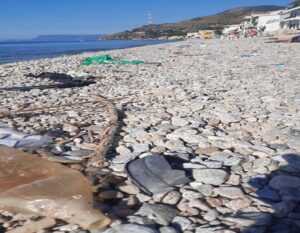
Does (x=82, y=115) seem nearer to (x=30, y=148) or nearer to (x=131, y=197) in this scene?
(x=30, y=148)

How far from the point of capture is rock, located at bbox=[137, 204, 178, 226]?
8.47 feet

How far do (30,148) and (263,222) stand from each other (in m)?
2.56

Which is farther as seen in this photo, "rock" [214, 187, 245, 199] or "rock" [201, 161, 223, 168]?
"rock" [201, 161, 223, 168]

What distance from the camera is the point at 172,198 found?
114 inches

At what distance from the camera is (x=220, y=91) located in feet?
27.0

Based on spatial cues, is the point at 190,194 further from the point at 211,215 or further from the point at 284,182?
the point at 284,182

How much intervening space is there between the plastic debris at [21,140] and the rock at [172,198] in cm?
177

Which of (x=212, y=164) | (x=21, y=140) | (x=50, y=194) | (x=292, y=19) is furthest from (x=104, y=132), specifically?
(x=292, y=19)

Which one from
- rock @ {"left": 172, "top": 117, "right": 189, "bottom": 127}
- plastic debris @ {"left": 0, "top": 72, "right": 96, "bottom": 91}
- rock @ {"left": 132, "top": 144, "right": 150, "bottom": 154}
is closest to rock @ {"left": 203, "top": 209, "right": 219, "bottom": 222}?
rock @ {"left": 132, "top": 144, "right": 150, "bottom": 154}

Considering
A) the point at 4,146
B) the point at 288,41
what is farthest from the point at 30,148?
the point at 288,41

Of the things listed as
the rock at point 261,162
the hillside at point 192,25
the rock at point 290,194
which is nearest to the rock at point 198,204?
the rock at point 290,194

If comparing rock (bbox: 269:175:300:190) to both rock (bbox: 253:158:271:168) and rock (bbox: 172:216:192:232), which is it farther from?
rock (bbox: 172:216:192:232)

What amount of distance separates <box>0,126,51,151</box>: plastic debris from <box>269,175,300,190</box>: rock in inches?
95.7

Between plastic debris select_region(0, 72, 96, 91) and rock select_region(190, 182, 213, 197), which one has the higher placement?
plastic debris select_region(0, 72, 96, 91)
